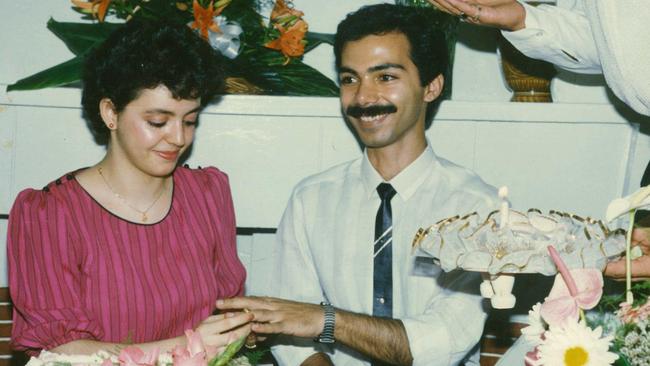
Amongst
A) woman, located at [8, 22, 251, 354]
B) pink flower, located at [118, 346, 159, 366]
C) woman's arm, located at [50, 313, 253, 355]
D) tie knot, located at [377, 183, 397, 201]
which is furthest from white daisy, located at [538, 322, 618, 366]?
tie knot, located at [377, 183, 397, 201]

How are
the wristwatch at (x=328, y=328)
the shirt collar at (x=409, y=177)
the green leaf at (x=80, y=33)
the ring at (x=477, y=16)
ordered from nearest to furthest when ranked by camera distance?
the wristwatch at (x=328, y=328), the ring at (x=477, y=16), the shirt collar at (x=409, y=177), the green leaf at (x=80, y=33)

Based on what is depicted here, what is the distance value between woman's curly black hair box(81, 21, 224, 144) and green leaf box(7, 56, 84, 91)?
9.1 inches

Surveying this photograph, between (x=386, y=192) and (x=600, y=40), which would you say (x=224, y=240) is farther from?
(x=600, y=40)

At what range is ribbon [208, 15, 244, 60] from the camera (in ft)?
6.62

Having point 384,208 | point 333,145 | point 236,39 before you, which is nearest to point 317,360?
point 384,208

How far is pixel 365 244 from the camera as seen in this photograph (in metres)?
2.02

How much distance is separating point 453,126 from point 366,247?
464 millimetres

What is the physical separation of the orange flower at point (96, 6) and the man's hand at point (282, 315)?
2.96ft

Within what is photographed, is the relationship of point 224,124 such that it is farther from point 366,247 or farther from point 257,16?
point 366,247

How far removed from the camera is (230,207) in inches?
80.9

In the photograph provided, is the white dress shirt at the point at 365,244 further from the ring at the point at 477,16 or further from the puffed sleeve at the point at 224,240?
the ring at the point at 477,16

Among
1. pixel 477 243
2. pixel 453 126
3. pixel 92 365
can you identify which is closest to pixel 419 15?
pixel 453 126

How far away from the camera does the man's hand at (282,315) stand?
5.40ft

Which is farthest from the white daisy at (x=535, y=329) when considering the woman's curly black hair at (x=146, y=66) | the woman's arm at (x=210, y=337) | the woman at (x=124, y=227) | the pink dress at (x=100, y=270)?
the woman's curly black hair at (x=146, y=66)
